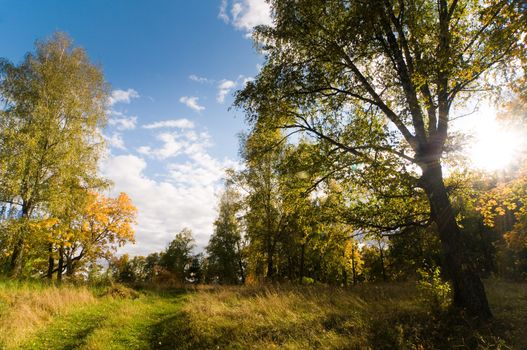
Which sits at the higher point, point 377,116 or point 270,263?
point 377,116

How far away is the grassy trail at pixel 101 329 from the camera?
795cm

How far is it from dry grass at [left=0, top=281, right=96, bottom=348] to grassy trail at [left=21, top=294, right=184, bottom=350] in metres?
0.31

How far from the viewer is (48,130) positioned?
15.6 metres

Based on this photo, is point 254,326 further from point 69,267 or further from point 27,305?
point 69,267

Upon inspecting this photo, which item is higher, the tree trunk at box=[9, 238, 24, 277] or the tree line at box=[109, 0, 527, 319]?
the tree line at box=[109, 0, 527, 319]

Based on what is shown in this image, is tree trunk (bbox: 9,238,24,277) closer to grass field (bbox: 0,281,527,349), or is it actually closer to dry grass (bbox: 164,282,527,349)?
grass field (bbox: 0,281,527,349)

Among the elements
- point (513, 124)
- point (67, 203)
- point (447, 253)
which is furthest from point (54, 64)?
point (513, 124)

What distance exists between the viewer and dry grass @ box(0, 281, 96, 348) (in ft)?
26.7

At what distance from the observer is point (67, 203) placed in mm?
15586

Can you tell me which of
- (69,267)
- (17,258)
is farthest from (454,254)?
(69,267)

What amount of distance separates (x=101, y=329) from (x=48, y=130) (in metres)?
12.0

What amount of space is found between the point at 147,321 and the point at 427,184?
11111mm

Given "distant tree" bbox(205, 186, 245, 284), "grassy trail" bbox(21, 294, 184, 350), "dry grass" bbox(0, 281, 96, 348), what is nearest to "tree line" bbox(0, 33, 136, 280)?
"dry grass" bbox(0, 281, 96, 348)

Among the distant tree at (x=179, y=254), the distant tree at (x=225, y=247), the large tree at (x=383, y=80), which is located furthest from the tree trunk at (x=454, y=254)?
the distant tree at (x=179, y=254)
